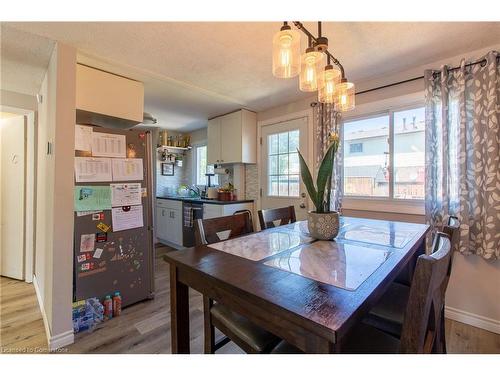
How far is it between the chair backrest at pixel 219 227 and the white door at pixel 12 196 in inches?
110

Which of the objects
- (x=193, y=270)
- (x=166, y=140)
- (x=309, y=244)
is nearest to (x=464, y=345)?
(x=309, y=244)

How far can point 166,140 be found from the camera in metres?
4.30

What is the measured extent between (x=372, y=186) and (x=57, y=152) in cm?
273

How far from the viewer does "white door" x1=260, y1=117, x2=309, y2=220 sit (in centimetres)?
289

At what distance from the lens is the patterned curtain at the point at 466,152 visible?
1.69m

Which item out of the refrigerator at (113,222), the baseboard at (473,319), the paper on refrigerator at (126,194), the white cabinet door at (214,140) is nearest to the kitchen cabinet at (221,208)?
the white cabinet door at (214,140)

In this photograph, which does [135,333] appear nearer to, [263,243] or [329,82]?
[263,243]

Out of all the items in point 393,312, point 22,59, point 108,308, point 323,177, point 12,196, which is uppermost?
point 22,59

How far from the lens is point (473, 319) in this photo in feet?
6.06

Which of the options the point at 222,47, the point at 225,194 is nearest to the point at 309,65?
the point at 222,47

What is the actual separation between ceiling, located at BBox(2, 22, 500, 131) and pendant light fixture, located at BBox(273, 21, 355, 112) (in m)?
0.47

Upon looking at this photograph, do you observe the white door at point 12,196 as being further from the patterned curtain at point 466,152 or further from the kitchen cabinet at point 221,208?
the patterned curtain at point 466,152

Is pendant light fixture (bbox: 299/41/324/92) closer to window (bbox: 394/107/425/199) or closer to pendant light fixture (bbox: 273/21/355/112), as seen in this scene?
pendant light fixture (bbox: 273/21/355/112)

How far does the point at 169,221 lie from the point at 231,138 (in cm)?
174
